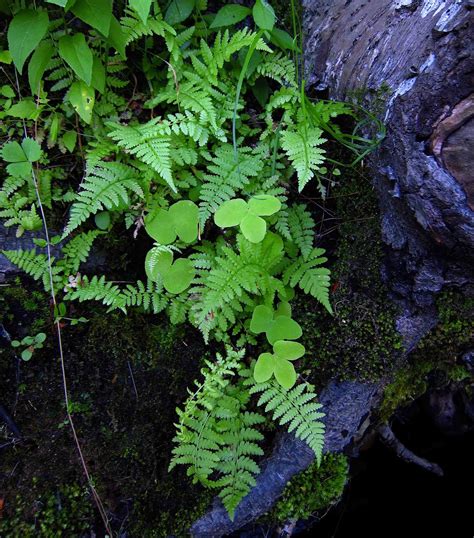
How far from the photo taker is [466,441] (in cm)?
410

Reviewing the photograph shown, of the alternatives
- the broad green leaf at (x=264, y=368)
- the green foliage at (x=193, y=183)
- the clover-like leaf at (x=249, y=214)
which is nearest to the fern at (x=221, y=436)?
the green foliage at (x=193, y=183)

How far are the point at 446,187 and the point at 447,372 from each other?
190 cm

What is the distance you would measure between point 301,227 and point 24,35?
1724 mm

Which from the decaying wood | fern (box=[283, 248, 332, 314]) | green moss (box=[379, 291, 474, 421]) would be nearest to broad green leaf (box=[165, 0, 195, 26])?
fern (box=[283, 248, 332, 314])

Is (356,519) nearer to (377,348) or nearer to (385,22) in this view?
(377,348)

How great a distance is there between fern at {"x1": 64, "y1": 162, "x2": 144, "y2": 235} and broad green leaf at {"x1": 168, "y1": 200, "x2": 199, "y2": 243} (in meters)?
0.23

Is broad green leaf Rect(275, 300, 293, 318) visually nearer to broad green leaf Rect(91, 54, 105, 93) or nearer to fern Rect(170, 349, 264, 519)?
fern Rect(170, 349, 264, 519)

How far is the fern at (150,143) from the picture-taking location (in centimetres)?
229

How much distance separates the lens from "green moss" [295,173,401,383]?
2693 mm

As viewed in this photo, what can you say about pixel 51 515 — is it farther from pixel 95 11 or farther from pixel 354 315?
pixel 95 11

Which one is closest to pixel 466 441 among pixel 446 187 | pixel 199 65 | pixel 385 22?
pixel 446 187

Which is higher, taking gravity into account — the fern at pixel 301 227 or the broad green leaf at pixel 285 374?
the fern at pixel 301 227

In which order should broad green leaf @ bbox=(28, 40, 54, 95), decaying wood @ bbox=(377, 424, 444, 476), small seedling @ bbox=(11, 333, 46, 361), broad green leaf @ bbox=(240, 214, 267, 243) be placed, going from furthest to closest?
decaying wood @ bbox=(377, 424, 444, 476) → small seedling @ bbox=(11, 333, 46, 361) → broad green leaf @ bbox=(28, 40, 54, 95) → broad green leaf @ bbox=(240, 214, 267, 243)

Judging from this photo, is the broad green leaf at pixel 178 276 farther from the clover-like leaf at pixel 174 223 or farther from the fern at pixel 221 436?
the fern at pixel 221 436
